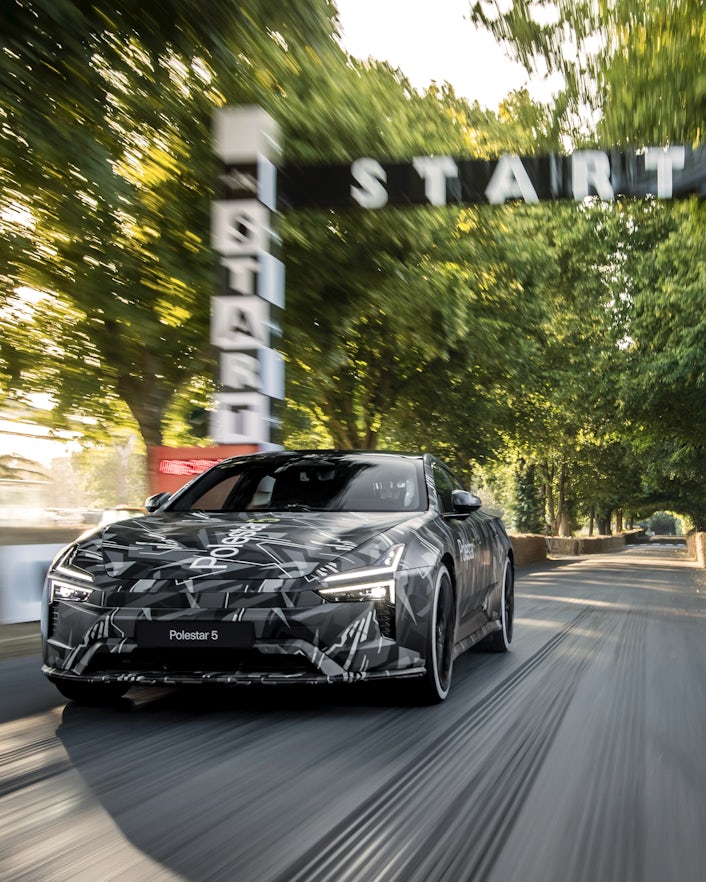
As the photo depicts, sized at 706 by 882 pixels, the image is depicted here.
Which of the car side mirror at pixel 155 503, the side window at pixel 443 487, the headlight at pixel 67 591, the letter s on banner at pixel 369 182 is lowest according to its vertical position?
the headlight at pixel 67 591

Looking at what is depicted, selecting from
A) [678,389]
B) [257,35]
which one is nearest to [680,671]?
[257,35]

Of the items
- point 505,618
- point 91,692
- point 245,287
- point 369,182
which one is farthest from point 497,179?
point 91,692

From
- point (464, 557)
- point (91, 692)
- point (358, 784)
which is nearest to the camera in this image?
point (358, 784)

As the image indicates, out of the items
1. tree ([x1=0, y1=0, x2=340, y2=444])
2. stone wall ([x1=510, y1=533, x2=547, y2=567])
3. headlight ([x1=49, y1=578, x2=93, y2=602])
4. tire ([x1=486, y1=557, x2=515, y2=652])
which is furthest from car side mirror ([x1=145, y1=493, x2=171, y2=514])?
stone wall ([x1=510, y1=533, x2=547, y2=567])

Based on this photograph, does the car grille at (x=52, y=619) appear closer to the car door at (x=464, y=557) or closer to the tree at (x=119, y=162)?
the car door at (x=464, y=557)

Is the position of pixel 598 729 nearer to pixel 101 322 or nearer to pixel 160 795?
pixel 160 795

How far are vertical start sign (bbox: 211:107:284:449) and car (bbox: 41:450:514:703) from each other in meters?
5.26

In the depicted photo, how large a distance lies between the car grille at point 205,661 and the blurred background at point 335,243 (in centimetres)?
551

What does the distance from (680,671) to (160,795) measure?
5.03 m

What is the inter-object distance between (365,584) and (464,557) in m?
1.64

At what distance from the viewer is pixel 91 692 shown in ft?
18.9

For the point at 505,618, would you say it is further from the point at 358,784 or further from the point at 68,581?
the point at 358,784

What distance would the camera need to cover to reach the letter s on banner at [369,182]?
13.2 meters

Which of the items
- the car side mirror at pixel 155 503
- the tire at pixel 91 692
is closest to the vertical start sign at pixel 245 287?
the car side mirror at pixel 155 503
